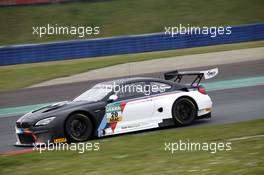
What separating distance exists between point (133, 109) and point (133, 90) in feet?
1.31

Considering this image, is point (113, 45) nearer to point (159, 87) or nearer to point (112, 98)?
point (159, 87)

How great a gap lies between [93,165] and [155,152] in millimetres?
1170

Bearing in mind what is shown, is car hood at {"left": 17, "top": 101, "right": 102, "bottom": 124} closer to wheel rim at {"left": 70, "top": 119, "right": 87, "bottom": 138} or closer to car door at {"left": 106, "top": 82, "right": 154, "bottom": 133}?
wheel rim at {"left": 70, "top": 119, "right": 87, "bottom": 138}

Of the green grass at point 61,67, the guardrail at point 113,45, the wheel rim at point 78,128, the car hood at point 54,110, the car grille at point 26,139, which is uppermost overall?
the guardrail at point 113,45

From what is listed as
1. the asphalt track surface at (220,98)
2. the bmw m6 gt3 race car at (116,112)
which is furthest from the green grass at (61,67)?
the bmw m6 gt3 race car at (116,112)

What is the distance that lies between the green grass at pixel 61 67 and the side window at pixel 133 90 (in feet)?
29.9

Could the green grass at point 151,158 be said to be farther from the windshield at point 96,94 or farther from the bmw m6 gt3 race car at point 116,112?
the windshield at point 96,94

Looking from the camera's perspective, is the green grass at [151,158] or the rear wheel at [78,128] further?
the rear wheel at [78,128]

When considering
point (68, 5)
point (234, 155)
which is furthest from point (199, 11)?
point (234, 155)

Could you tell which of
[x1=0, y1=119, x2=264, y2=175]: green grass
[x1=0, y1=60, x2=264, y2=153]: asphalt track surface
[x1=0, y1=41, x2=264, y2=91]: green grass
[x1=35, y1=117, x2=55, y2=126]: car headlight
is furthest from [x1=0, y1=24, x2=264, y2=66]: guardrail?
[x1=0, y1=119, x2=264, y2=175]: green grass

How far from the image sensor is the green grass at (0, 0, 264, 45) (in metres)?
32.4

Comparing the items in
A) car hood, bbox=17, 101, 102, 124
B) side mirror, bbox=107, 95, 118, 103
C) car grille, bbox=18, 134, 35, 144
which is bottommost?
car grille, bbox=18, 134, 35, 144

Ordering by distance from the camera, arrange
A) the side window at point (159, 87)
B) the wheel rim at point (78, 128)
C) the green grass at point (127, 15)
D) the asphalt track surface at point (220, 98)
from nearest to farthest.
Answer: the wheel rim at point (78, 128), the side window at point (159, 87), the asphalt track surface at point (220, 98), the green grass at point (127, 15)

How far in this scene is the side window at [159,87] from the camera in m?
12.4
